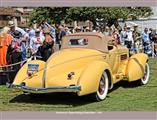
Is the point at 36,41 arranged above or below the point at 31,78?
above

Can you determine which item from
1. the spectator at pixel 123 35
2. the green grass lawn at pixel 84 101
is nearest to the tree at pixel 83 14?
the spectator at pixel 123 35

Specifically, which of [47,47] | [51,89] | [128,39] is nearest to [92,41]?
[51,89]

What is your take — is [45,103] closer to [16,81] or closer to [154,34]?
[16,81]

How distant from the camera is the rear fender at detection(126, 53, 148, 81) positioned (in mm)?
9734

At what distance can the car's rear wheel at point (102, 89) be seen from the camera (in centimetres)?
822

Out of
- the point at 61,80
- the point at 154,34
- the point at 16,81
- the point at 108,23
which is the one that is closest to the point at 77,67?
the point at 61,80

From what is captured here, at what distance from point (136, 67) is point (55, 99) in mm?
2359

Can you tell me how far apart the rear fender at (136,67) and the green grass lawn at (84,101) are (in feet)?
1.00

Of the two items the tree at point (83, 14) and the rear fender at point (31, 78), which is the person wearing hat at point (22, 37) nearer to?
the tree at point (83, 14)

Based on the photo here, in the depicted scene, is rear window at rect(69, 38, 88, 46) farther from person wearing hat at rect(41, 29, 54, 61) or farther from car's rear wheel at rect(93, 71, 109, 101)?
person wearing hat at rect(41, 29, 54, 61)

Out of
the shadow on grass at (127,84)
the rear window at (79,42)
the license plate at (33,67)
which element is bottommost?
the shadow on grass at (127,84)

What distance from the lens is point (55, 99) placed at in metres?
8.66

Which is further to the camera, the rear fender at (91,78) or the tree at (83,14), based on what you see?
the tree at (83,14)

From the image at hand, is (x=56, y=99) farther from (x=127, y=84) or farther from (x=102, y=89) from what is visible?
(x=127, y=84)
